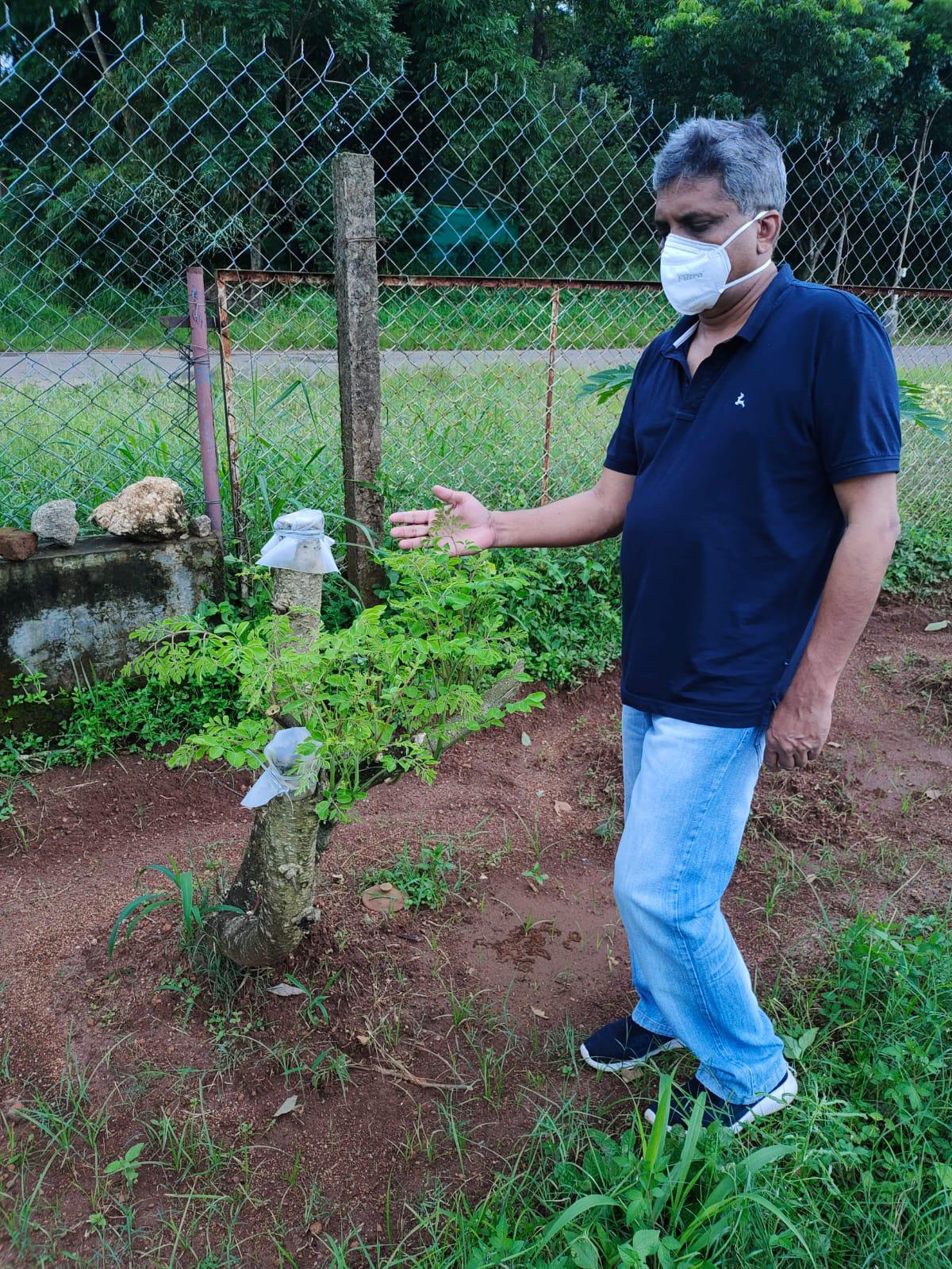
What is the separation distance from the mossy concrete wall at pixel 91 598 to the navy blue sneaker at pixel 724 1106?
2.23m

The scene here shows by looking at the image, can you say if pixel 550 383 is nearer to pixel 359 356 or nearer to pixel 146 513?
pixel 359 356

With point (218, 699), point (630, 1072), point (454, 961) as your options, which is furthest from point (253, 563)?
point (630, 1072)

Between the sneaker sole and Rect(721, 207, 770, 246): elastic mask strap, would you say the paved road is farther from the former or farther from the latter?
the sneaker sole

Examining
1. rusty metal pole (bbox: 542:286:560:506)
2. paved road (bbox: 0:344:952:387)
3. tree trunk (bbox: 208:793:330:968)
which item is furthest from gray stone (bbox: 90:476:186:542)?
rusty metal pole (bbox: 542:286:560:506)

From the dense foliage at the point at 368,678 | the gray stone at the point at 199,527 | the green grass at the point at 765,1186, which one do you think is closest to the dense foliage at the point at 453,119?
the gray stone at the point at 199,527

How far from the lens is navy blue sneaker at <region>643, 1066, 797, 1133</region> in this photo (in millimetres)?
1861

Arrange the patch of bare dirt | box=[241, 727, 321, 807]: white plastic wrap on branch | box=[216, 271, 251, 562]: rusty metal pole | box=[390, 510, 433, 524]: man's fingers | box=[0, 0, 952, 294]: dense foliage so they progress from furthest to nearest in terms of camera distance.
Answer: box=[0, 0, 952, 294]: dense foliage
box=[216, 271, 251, 562]: rusty metal pole
box=[390, 510, 433, 524]: man's fingers
the patch of bare dirt
box=[241, 727, 321, 807]: white plastic wrap on branch

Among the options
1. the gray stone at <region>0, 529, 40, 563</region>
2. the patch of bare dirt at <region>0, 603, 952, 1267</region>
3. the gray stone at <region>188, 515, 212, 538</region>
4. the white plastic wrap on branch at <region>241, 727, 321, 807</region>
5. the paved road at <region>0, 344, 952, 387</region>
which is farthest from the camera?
the paved road at <region>0, 344, 952, 387</region>

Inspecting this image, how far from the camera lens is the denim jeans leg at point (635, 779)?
1911 millimetres

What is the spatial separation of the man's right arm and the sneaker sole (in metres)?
1.18

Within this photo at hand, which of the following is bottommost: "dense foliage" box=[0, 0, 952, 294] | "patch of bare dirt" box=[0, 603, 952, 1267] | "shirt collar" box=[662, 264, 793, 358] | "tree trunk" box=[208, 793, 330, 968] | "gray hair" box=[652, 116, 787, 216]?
"patch of bare dirt" box=[0, 603, 952, 1267]

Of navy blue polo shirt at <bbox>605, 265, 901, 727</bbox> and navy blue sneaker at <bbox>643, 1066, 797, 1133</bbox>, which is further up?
navy blue polo shirt at <bbox>605, 265, 901, 727</bbox>

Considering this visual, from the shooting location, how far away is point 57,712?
3.14 metres

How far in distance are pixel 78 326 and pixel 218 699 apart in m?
1.65
